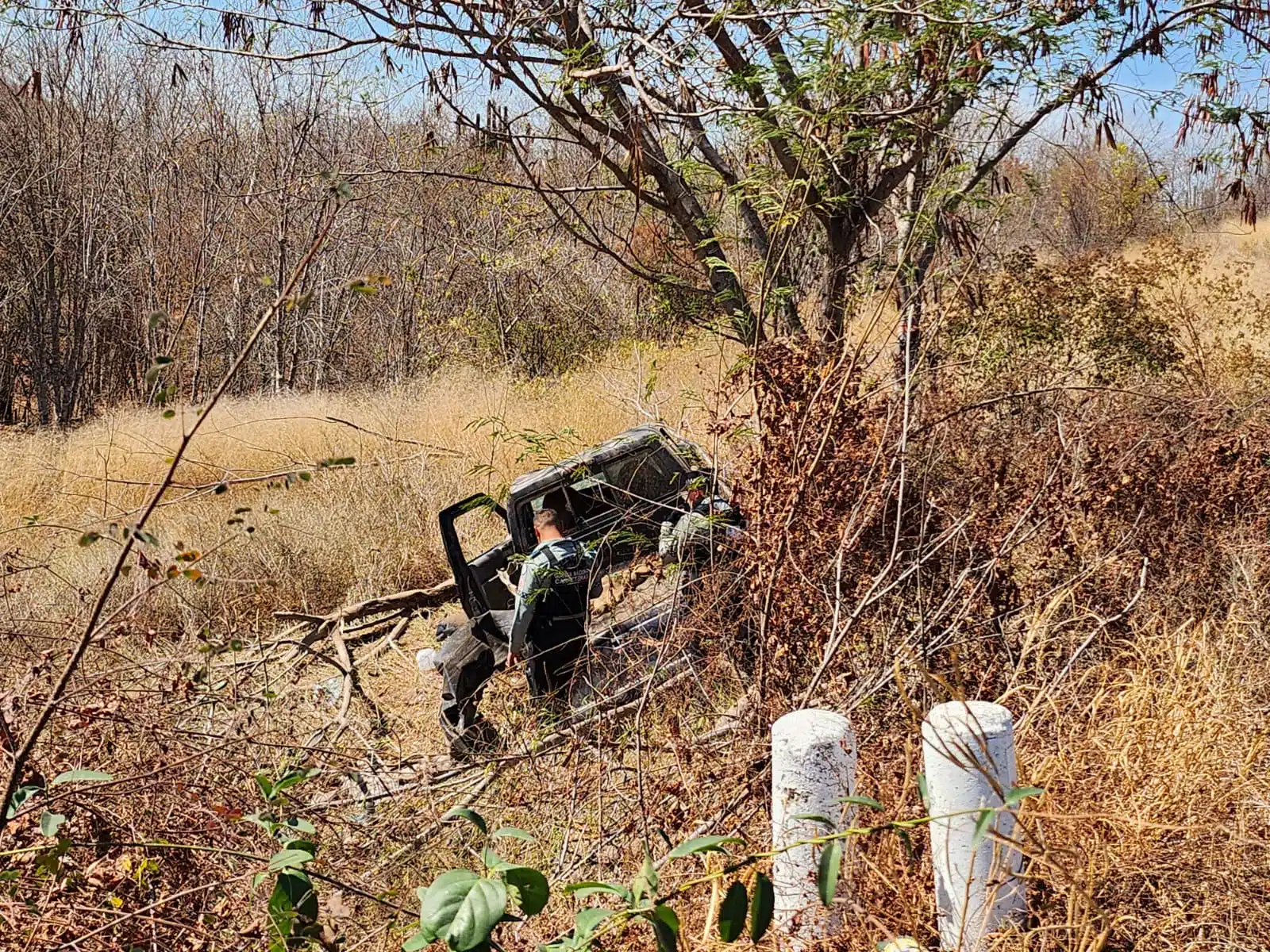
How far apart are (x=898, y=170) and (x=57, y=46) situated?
16043 mm

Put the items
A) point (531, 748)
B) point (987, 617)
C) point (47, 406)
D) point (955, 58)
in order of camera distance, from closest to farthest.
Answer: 1. point (987, 617)
2. point (531, 748)
3. point (955, 58)
4. point (47, 406)

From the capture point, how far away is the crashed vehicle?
16.0ft

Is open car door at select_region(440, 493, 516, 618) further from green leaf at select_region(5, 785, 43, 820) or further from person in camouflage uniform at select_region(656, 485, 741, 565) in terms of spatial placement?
green leaf at select_region(5, 785, 43, 820)

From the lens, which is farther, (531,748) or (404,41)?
(404,41)

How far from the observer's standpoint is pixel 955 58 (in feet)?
18.0

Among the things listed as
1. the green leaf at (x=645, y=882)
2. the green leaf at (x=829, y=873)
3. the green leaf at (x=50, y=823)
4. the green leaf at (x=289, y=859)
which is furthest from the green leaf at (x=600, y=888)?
the green leaf at (x=50, y=823)

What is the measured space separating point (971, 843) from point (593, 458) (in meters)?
3.08

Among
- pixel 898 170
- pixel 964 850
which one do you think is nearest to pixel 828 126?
pixel 898 170

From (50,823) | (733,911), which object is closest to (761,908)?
(733,911)

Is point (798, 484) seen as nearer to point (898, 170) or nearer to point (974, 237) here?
point (974, 237)

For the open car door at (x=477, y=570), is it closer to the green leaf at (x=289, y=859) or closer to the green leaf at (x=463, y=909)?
the green leaf at (x=289, y=859)

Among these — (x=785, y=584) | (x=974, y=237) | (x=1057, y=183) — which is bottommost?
(x=785, y=584)

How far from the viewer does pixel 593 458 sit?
5.02 metres

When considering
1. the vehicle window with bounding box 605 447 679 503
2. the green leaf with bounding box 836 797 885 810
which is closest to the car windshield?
the vehicle window with bounding box 605 447 679 503
